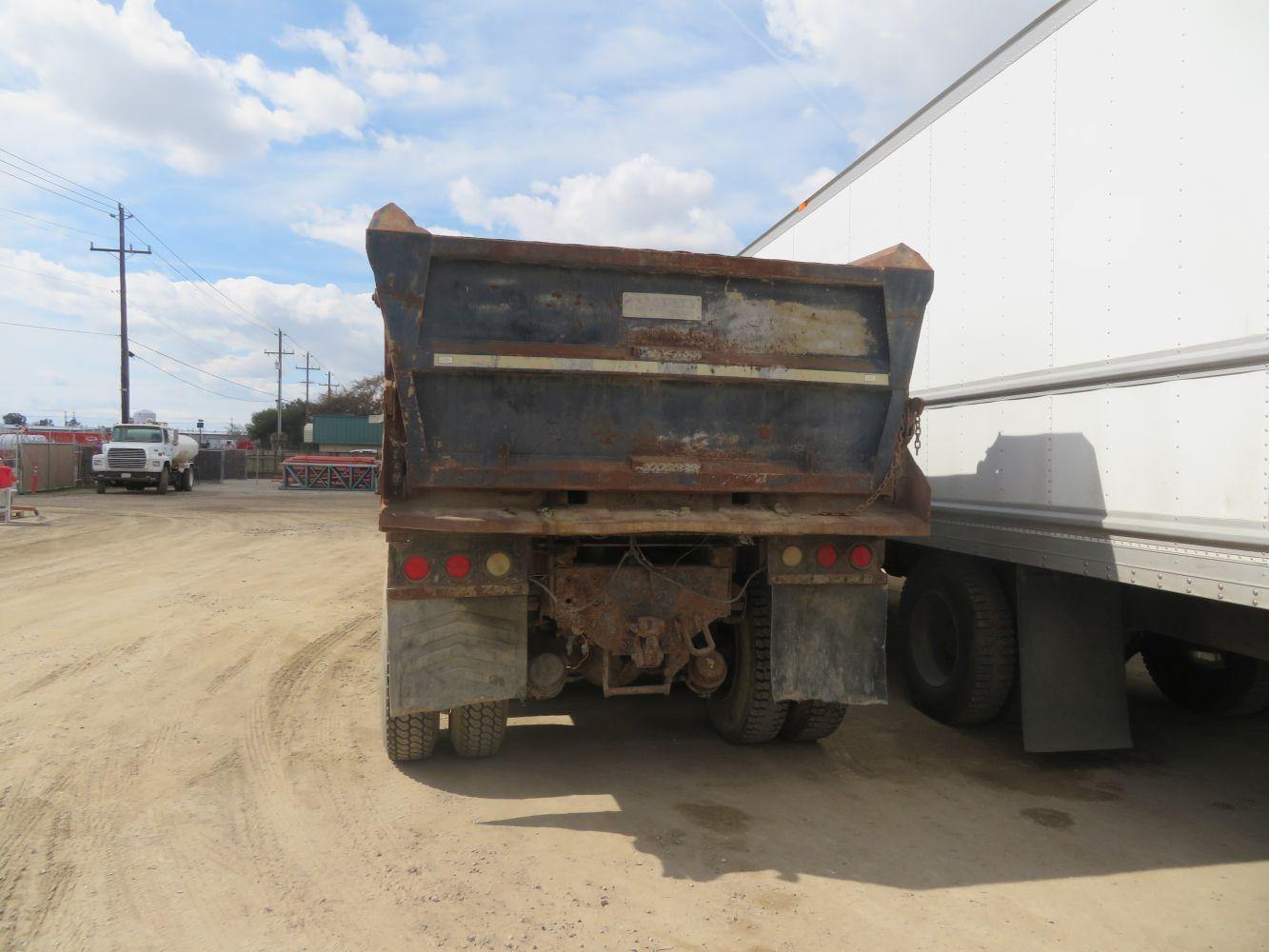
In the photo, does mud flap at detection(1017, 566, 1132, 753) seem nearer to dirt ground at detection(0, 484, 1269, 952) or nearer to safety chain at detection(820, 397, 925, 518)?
dirt ground at detection(0, 484, 1269, 952)

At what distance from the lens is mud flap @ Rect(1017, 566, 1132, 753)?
4914 mm

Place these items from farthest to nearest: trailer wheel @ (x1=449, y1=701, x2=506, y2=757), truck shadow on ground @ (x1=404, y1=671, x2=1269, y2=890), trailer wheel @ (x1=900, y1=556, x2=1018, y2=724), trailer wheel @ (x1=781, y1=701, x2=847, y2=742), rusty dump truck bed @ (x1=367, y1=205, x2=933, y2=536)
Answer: trailer wheel @ (x1=900, y1=556, x2=1018, y2=724) < trailer wheel @ (x1=781, y1=701, x2=847, y2=742) < trailer wheel @ (x1=449, y1=701, x2=506, y2=757) < rusty dump truck bed @ (x1=367, y1=205, x2=933, y2=536) < truck shadow on ground @ (x1=404, y1=671, x2=1269, y2=890)

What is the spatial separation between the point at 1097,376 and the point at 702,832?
114 inches

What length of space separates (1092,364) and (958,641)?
2230mm

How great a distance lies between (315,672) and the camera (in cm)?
656

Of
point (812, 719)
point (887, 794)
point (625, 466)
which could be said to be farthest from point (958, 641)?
point (625, 466)

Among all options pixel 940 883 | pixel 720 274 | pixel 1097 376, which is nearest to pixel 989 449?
pixel 1097 376

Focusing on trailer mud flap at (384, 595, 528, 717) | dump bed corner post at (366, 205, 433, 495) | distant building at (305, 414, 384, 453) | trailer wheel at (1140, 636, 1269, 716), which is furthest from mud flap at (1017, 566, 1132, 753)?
distant building at (305, 414, 384, 453)

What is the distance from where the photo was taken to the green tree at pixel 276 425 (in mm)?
82000

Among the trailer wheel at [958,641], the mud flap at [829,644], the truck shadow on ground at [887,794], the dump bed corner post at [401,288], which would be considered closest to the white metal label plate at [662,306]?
the dump bed corner post at [401,288]

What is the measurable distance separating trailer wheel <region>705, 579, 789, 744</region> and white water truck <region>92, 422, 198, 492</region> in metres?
27.8

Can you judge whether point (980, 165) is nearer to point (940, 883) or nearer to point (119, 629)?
→ point (940, 883)

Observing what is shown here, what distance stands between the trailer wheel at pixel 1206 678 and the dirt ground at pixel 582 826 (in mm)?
185

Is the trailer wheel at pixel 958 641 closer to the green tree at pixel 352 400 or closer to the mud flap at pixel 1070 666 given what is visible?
the mud flap at pixel 1070 666
